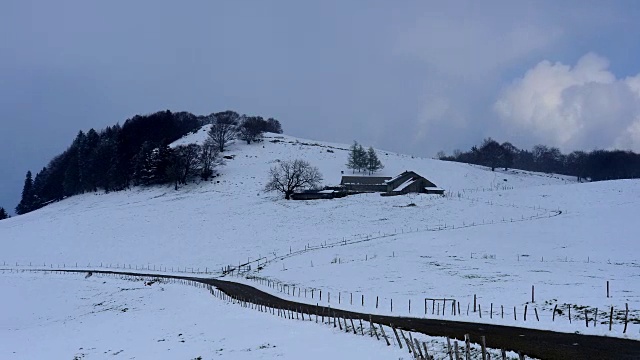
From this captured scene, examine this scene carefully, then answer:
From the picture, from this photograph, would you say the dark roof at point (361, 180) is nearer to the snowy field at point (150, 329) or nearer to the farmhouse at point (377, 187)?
the farmhouse at point (377, 187)

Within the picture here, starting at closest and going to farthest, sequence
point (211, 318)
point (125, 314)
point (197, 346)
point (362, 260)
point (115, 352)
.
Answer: point (197, 346) < point (115, 352) < point (211, 318) < point (125, 314) < point (362, 260)

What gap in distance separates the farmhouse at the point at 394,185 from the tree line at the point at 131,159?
32.7 meters

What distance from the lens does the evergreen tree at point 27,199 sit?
5635 inches

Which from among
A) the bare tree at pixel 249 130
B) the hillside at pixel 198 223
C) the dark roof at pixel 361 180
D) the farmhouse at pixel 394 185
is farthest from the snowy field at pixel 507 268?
the bare tree at pixel 249 130

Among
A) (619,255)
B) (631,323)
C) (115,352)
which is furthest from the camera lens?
(619,255)

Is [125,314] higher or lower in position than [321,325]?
lower

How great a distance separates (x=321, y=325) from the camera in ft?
79.3

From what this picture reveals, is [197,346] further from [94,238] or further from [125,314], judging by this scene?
[94,238]

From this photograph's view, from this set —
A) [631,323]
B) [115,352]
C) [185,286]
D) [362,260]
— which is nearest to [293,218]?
[362,260]

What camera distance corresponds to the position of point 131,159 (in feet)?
406

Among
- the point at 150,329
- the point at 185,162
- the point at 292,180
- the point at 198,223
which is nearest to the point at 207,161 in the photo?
the point at 185,162

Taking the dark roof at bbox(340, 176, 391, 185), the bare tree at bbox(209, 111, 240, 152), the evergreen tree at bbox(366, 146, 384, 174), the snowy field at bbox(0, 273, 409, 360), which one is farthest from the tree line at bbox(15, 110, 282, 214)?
the snowy field at bbox(0, 273, 409, 360)

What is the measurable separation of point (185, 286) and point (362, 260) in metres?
17.8

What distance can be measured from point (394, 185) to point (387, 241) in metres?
39.2
